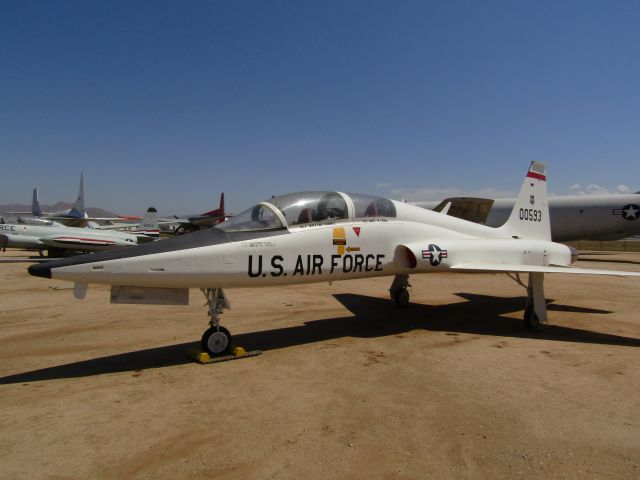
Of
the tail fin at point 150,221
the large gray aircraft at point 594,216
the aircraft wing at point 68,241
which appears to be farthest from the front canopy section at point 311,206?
the tail fin at point 150,221

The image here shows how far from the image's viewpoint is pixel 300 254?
6.32 m

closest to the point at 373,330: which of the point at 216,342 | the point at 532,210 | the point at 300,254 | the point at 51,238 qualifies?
the point at 300,254

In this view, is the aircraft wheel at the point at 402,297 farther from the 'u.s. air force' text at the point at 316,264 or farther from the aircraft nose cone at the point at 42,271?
the aircraft nose cone at the point at 42,271

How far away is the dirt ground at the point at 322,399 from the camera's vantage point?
3240 mm

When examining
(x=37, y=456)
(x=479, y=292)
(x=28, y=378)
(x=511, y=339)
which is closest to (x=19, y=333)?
(x=28, y=378)

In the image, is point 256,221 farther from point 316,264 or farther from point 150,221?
point 150,221

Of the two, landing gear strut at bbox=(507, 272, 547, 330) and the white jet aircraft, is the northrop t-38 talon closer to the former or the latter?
landing gear strut at bbox=(507, 272, 547, 330)

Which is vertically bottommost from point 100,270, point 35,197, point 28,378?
point 28,378

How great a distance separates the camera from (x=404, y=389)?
4770mm

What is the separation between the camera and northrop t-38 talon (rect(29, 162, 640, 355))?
5.25 m

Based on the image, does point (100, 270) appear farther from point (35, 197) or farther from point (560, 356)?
point (35, 197)

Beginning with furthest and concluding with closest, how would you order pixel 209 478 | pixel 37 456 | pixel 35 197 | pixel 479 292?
pixel 35 197 → pixel 479 292 → pixel 37 456 → pixel 209 478

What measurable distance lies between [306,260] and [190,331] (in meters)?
2.76

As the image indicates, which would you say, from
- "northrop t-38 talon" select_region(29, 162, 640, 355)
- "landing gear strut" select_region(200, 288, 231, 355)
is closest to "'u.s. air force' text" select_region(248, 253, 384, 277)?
"northrop t-38 talon" select_region(29, 162, 640, 355)
